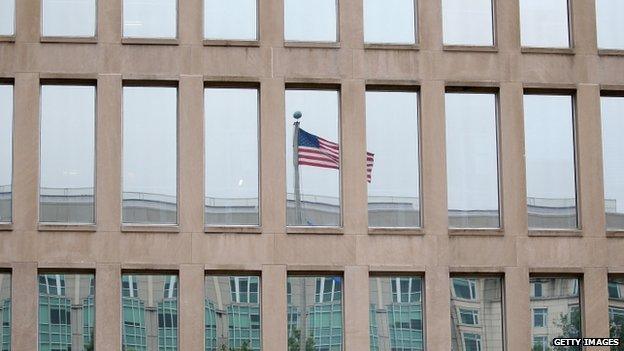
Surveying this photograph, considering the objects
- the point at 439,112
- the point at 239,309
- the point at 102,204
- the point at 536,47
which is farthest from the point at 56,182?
the point at 536,47

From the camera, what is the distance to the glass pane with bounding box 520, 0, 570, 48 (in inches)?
1548

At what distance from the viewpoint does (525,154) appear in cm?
3875

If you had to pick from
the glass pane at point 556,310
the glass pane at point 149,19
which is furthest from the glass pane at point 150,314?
the glass pane at point 556,310

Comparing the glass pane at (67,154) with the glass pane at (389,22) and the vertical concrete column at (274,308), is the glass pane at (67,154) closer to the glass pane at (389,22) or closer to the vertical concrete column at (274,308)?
the vertical concrete column at (274,308)

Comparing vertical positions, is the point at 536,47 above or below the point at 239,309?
above

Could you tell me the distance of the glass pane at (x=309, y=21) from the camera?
3866cm

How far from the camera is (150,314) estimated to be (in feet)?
123

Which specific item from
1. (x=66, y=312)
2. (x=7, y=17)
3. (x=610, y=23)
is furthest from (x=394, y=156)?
(x=7, y=17)

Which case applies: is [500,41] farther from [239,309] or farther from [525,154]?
[239,309]

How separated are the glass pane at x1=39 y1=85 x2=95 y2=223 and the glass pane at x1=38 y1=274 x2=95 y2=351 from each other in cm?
137

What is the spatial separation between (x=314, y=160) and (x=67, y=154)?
5.61m

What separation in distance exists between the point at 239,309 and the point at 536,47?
924 centimetres

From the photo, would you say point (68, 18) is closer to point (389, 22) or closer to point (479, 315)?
point (389, 22)

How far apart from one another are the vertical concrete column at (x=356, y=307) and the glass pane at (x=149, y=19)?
689 cm
